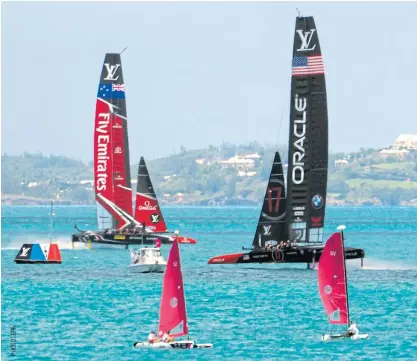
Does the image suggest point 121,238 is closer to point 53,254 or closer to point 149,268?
point 53,254

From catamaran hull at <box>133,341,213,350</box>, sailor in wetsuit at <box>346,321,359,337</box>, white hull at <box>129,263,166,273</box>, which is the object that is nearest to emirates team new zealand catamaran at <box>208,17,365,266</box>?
white hull at <box>129,263,166,273</box>

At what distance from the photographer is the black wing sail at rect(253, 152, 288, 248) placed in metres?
85.5

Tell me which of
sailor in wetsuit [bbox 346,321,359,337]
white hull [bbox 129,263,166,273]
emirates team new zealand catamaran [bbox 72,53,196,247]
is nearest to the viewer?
sailor in wetsuit [bbox 346,321,359,337]

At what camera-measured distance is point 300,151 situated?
8600cm

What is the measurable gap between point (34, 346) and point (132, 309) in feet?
42.4

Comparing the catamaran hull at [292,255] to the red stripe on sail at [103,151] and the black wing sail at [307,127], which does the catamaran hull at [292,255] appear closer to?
the black wing sail at [307,127]

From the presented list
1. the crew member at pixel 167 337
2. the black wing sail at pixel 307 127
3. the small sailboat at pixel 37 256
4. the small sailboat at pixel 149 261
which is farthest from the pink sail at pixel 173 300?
the small sailboat at pixel 37 256

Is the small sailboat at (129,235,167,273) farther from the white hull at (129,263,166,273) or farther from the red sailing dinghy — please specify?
the red sailing dinghy

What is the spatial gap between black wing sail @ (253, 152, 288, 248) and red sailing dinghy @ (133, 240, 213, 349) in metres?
35.5

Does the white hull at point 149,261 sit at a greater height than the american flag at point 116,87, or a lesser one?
lesser

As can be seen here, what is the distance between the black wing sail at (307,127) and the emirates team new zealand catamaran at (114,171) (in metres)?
32.1

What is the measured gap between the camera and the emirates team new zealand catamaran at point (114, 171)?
118 metres

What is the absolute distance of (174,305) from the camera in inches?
1937

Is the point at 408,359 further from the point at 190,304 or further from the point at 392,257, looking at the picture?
the point at 392,257
